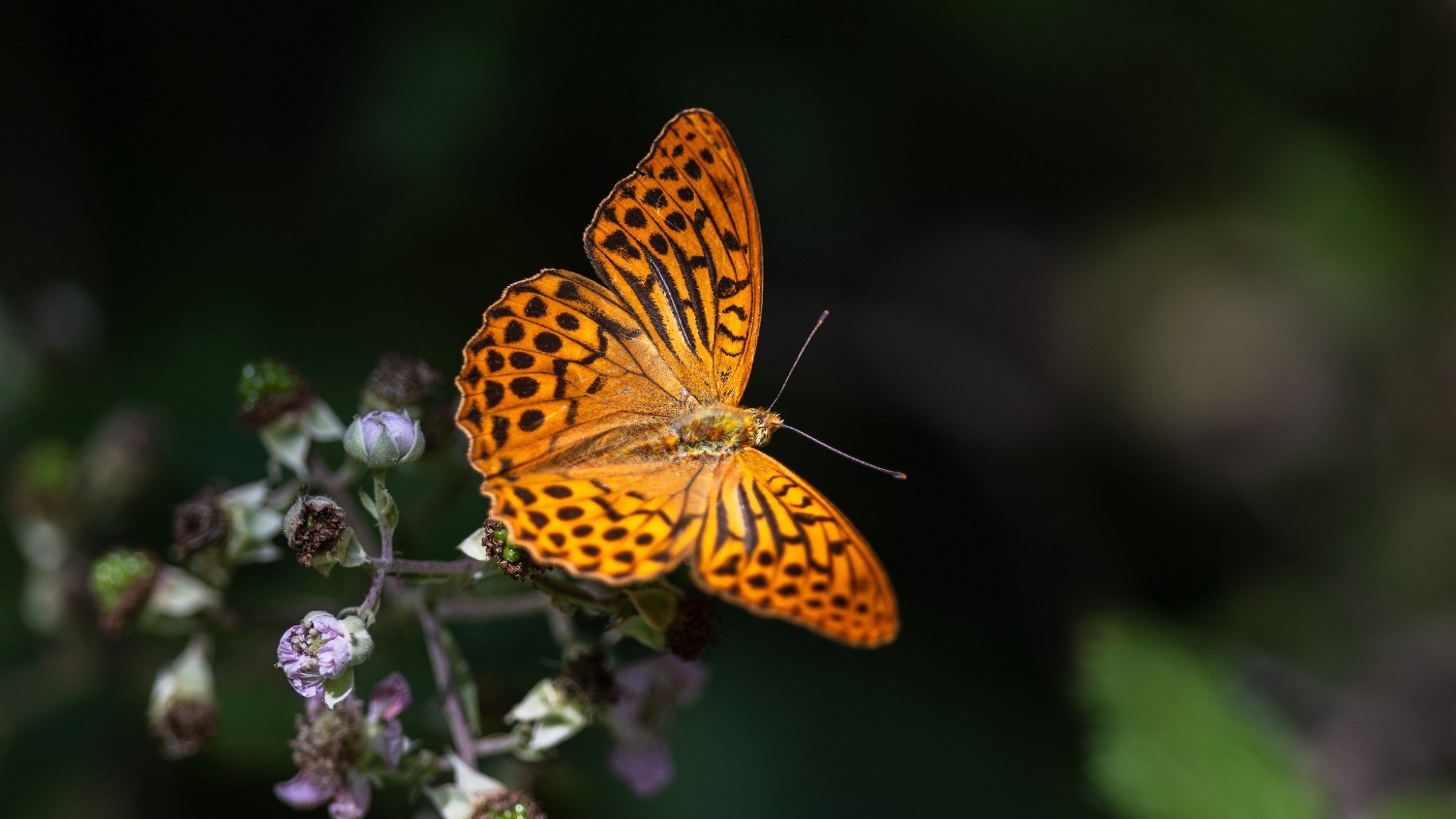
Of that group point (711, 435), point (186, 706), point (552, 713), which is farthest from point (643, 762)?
point (186, 706)

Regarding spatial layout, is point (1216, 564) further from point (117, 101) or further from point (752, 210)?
point (117, 101)

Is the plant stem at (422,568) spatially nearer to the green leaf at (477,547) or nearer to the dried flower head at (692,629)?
the green leaf at (477,547)

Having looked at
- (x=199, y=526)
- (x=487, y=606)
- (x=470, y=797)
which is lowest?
(x=470, y=797)

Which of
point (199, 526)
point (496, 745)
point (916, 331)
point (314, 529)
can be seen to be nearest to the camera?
point (314, 529)

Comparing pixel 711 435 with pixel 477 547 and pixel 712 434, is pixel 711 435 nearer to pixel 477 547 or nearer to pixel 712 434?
pixel 712 434

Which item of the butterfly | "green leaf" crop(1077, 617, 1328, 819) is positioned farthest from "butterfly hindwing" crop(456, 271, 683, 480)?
"green leaf" crop(1077, 617, 1328, 819)

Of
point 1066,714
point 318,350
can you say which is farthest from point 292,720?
point 1066,714

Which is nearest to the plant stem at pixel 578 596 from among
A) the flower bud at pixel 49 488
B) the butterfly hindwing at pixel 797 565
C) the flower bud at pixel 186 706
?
the butterfly hindwing at pixel 797 565
